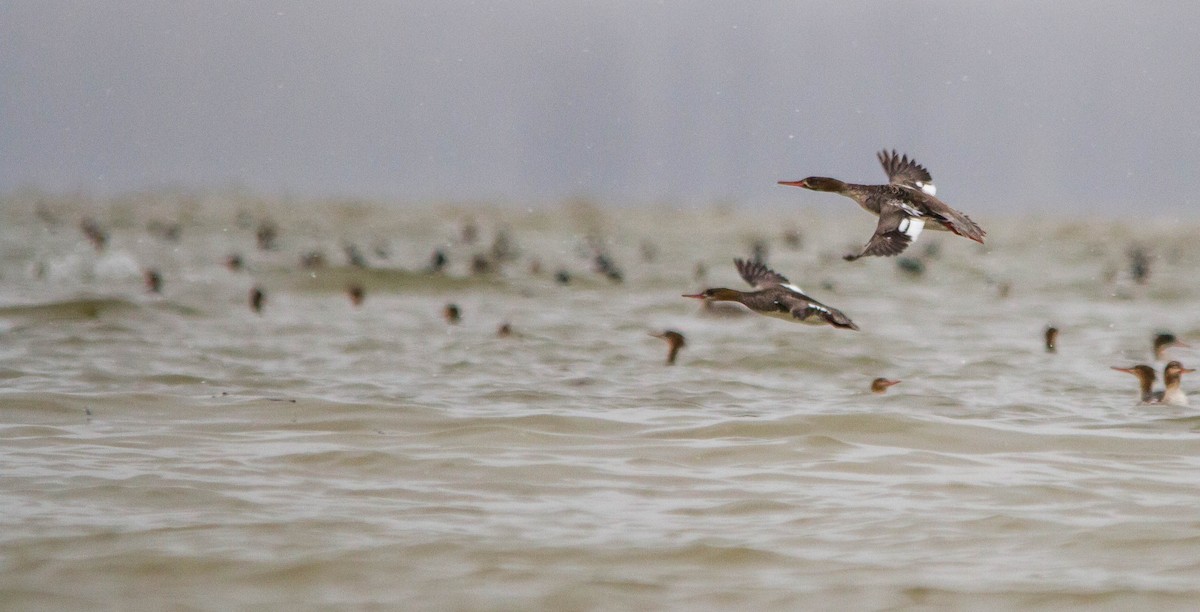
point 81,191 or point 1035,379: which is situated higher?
point 81,191

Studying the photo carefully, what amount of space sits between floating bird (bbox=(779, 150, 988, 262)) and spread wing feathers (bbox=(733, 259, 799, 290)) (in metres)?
0.86

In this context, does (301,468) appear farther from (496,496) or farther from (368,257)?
(368,257)

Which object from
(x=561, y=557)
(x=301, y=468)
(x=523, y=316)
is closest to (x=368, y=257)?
(x=523, y=316)

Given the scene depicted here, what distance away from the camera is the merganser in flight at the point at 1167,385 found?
14.2 meters

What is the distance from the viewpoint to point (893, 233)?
37.4 feet

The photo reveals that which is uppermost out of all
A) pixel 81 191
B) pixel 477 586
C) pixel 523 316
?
pixel 81 191

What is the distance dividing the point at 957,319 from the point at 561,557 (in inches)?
608

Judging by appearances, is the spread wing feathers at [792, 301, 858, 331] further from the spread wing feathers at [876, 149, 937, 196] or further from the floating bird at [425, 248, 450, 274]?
the floating bird at [425, 248, 450, 274]

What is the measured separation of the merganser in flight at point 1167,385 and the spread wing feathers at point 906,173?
2488 millimetres

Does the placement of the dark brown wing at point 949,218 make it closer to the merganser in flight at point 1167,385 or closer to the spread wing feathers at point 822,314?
the spread wing feathers at point 822,314

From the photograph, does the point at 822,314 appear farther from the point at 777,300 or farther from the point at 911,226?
the point at 911,226

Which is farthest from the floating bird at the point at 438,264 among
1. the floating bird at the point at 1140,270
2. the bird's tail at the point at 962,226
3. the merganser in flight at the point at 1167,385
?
the bird's tail at the point at 962,226

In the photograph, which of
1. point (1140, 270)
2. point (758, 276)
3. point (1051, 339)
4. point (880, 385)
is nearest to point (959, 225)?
point (758, 276)

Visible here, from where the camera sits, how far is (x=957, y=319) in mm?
23438
